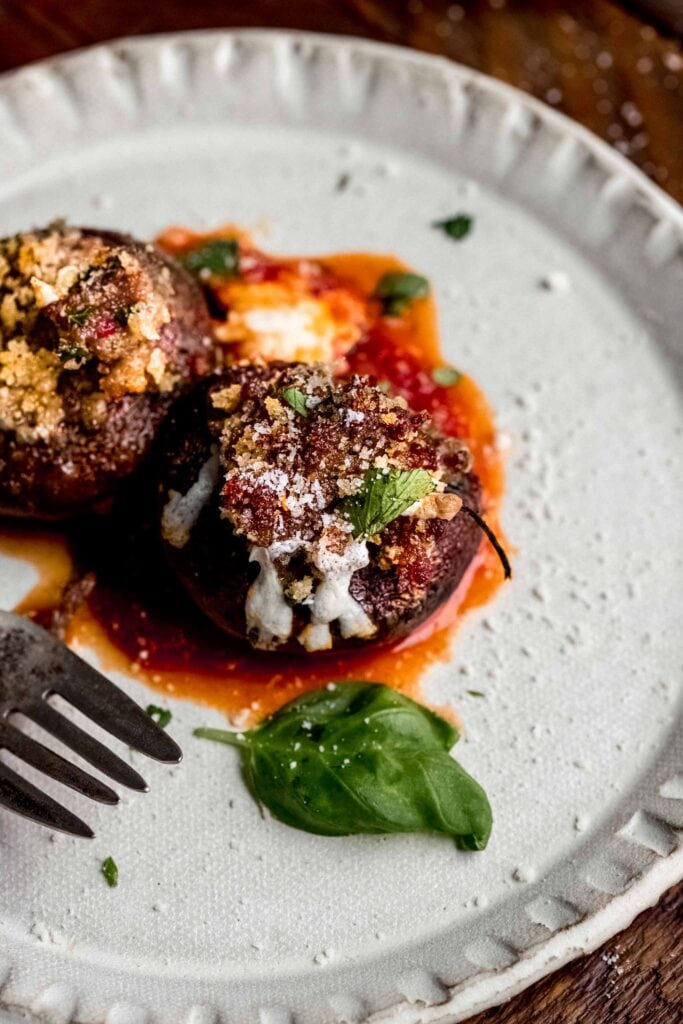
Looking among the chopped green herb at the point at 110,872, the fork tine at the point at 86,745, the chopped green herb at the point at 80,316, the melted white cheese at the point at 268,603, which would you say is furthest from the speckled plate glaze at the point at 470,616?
the chopped green herb at the point at 80,316

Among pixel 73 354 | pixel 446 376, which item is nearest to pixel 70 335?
pixel 73 354

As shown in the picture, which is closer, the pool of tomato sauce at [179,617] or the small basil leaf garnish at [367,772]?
the small basil leaf garnish at [367,772]

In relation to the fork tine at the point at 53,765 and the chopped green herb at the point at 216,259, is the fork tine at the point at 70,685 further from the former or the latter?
the chopped green herb at the point at 216,259

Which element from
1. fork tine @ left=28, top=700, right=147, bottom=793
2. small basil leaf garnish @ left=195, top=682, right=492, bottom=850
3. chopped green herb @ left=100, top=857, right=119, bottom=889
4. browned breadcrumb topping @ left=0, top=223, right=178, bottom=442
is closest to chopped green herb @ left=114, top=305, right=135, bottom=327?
browned breadcrumb topping @ left=0, top=223, right=178, bottom=442

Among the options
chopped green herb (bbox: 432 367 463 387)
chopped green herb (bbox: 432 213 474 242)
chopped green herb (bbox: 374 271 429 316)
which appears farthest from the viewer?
chopped green herb (bbox: 432 213 474 242)

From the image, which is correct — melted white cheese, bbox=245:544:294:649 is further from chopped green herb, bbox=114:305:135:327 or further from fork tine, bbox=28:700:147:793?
chopped green herb, bbox=114:305:135:327

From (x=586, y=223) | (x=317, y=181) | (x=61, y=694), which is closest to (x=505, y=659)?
(x=61, y=694)
